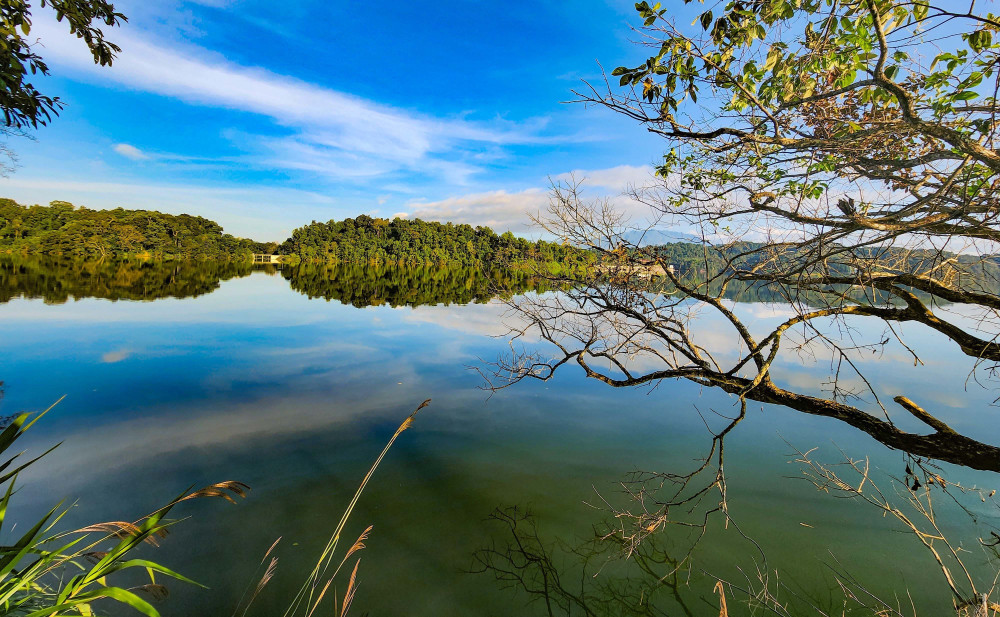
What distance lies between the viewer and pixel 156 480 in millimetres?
4273

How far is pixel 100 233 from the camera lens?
55.4 meters

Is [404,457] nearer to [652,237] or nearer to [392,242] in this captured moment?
[652,237]

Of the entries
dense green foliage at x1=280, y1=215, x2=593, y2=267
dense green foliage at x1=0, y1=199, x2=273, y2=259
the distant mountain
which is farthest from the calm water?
dense green foliage at x1=280, y1=215, x2=593, y2=267

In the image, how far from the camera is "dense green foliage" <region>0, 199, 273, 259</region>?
167 feet

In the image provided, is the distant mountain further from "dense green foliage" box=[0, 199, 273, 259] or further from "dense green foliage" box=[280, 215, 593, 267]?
"dense green foliage" box=[280, 215, 593, 267]

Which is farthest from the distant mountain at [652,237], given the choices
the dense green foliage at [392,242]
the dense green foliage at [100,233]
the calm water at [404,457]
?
the dense green foliage at [392,242]

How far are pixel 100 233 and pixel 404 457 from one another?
73.4m

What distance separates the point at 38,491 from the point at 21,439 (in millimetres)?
1715

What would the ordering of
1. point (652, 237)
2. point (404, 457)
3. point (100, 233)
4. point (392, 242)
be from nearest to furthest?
point (652, 237)
point (404, 457)
point (100, 233)
point (392, 242)

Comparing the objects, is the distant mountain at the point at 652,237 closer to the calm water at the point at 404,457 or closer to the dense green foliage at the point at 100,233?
the calm water at the point at 404,457

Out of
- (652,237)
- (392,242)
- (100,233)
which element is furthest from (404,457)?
(392,242)

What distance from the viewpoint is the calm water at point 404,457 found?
340 cm

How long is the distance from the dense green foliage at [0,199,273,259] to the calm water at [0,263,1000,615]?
6104 cm

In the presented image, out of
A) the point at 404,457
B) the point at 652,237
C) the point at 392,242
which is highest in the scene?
the point at 392,242
